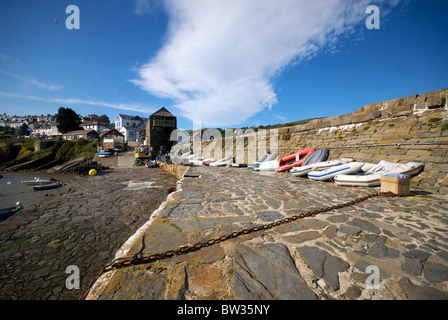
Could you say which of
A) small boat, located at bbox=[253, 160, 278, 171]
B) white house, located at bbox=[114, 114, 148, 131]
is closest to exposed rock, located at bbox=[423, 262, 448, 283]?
small boat, located at bbox=[253, 160, 278, 171]

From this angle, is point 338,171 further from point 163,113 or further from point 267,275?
point 163,113

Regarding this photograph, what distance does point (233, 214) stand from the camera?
10.2 ft

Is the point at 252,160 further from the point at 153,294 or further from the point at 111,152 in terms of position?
the point at 111,152

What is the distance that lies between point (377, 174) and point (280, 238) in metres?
5.02

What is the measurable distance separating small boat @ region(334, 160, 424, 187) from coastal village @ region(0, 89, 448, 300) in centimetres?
3

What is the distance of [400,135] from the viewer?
6441mm

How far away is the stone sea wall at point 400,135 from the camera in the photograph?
16.8 feet

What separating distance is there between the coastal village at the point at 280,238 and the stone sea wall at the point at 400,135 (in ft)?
0.13

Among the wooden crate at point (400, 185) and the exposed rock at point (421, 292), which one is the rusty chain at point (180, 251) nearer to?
the exposed rock at point (421, 292)

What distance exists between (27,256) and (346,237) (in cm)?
675

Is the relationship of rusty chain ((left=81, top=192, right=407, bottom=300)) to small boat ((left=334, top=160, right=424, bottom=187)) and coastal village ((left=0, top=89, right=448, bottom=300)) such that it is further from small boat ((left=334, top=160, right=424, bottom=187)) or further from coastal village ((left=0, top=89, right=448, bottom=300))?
small boat ((left=334, top=160, right=424, bottom=187))

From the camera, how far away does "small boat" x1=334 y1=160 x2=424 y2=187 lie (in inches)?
204
